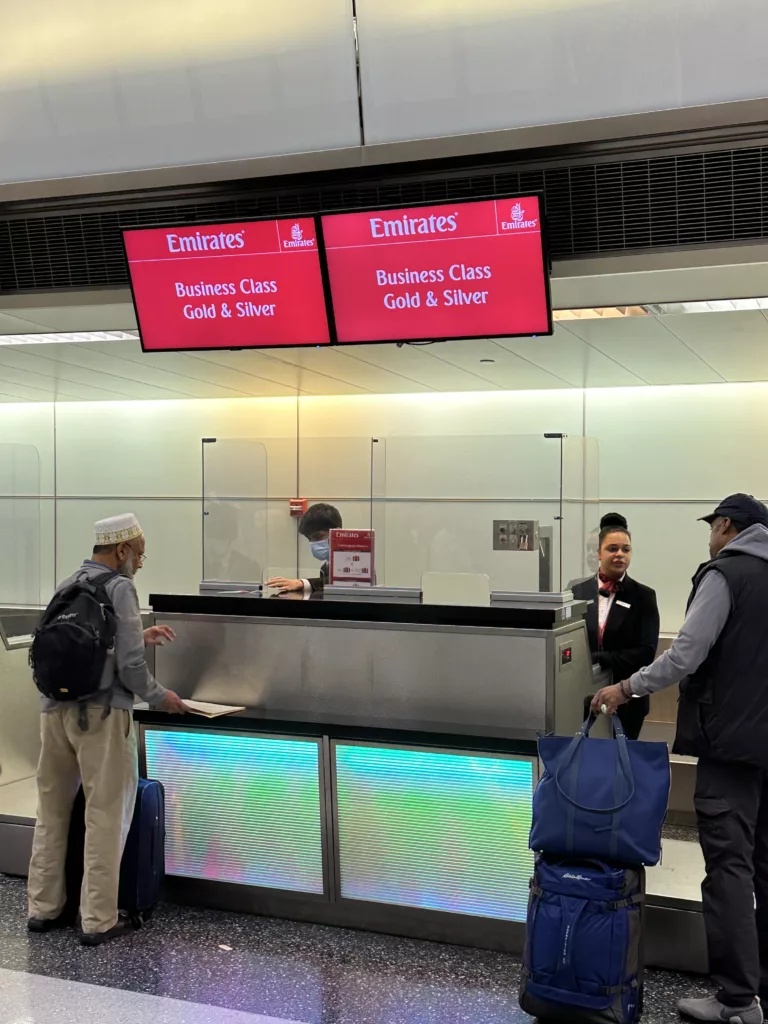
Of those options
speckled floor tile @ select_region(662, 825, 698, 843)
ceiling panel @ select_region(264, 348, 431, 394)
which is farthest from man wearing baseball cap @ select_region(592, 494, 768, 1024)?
ceiling panel @ select_region(264, 348, 431, 394)

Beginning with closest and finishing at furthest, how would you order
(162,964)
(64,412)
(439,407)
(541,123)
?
(162,964) → (541,123) → (439,407) → (64,412)

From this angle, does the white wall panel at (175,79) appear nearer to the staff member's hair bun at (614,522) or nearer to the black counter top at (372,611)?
the black counter top at (372,611)

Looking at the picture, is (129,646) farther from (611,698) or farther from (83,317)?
(83,317)

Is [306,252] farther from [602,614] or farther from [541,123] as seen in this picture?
[602,614]

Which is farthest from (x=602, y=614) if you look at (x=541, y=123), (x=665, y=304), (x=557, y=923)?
(x=541, y=123)

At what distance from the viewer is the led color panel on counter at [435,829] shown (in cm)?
395

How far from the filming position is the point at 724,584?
3459 mm

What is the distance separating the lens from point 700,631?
11.3 ft

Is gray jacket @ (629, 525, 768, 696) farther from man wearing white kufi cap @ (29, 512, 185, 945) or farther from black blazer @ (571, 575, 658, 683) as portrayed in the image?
man wearing white kufi cap @ (29, 512, 185, 945)

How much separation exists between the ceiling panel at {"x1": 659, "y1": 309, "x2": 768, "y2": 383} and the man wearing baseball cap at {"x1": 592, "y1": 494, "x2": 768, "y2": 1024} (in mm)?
1821

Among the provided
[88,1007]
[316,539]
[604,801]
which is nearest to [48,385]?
[316,539]

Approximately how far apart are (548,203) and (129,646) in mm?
2570

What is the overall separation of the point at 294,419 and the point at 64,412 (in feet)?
8.05

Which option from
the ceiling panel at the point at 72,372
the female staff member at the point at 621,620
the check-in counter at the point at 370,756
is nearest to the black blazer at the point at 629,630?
the female staff member at the point at 621,620
